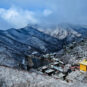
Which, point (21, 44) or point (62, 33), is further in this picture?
point (62, 33)

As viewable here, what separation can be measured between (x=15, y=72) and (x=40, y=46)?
2077 cm

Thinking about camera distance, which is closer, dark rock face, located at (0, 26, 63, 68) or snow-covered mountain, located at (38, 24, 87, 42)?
dark rock face, located at (0, 26, 63, 68)

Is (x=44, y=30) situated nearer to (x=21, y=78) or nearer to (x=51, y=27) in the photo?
(x=51, y=27)

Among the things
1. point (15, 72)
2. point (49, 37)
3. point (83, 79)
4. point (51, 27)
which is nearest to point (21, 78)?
point (15, 72)

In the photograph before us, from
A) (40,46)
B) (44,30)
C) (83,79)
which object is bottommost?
(83,79)

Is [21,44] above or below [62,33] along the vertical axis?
below

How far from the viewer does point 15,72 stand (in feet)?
28.8

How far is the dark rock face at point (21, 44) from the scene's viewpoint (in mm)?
16748

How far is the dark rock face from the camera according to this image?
1675cm

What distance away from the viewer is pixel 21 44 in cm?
2675

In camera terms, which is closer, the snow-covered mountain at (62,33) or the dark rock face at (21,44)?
the dark rock face at (21,44)

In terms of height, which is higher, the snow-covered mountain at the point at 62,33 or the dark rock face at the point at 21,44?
the snow-covered mountain at the point at 62,33

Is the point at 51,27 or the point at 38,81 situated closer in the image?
the point at 38,81

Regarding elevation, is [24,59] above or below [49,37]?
below
